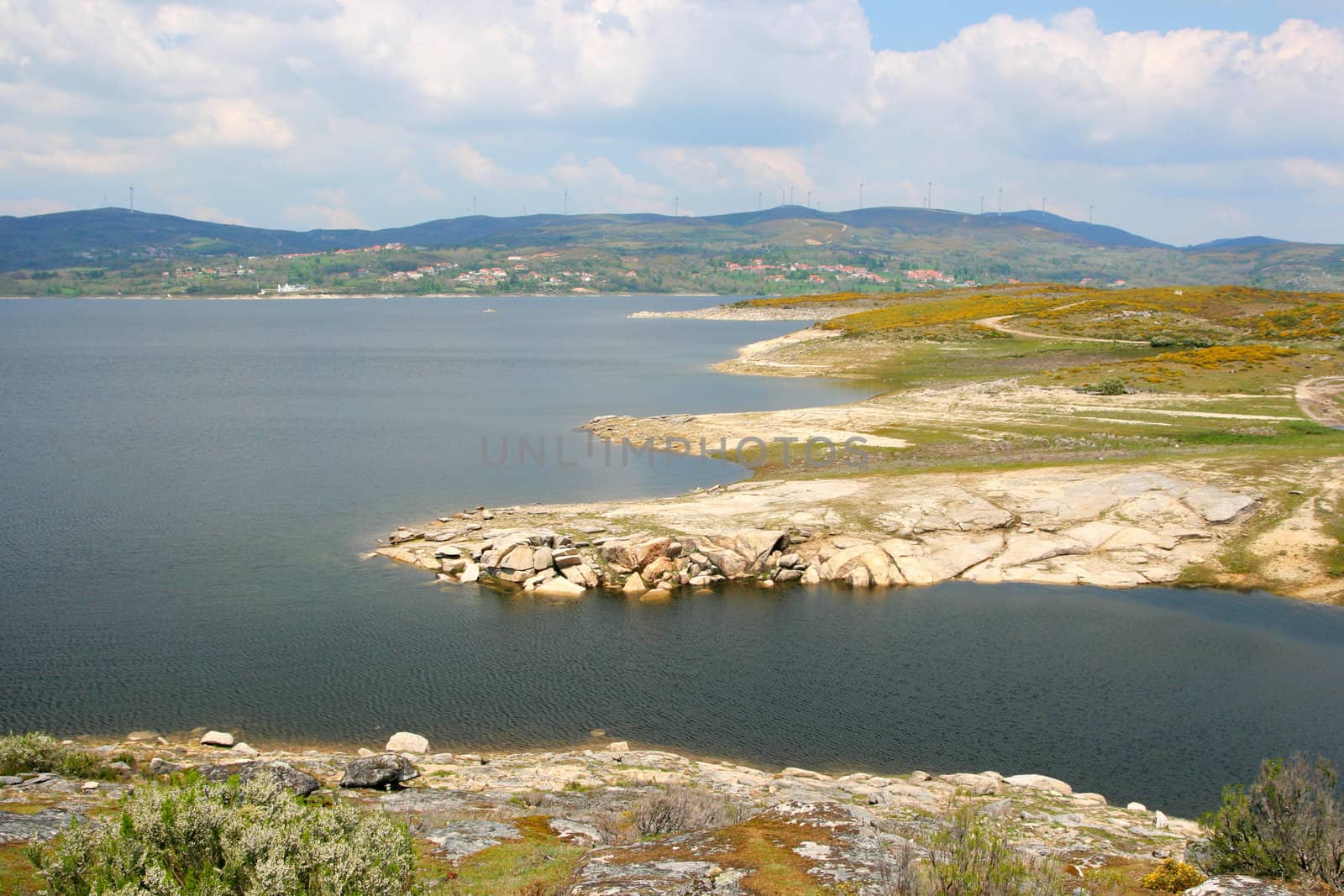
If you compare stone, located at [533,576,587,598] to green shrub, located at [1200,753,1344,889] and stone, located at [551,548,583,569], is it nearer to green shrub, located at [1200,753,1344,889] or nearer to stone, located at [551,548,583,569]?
stone, located at [551,548,583,569]

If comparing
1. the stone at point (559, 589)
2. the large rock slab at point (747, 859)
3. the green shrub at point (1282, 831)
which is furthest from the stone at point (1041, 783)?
the stone at point (559, 589)

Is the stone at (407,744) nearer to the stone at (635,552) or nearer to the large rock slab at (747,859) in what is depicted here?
the large rock slab at (747,859)

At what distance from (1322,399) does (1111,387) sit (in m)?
14.0

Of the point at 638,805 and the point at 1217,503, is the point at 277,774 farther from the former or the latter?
the point at 1217,503

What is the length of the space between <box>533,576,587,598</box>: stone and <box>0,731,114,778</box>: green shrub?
19.1m

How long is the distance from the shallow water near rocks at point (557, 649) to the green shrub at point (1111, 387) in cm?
3465

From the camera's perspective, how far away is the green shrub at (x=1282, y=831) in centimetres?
1323

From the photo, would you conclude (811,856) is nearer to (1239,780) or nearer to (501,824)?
(501,824)

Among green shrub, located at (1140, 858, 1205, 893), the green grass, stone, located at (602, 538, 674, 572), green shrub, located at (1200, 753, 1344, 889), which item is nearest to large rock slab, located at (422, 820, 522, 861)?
the green grass

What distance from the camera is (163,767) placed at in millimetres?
21047

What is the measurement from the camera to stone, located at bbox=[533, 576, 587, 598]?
38062mm

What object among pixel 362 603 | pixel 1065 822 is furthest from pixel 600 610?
pixel 1065 822

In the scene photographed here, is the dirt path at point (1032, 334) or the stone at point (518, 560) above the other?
the dirt path at point (1032, 334)

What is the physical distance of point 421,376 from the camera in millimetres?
103625
